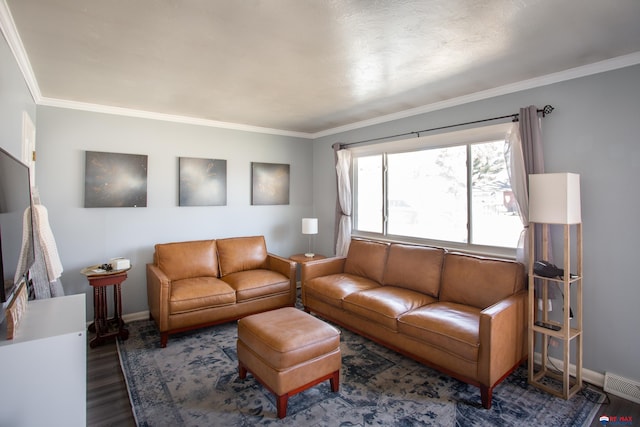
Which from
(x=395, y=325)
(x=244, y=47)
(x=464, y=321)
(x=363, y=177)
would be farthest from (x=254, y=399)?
(x=363, y=177)

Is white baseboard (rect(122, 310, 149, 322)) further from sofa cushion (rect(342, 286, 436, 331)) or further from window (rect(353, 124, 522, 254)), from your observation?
window (rect(353, 124, 522, 254))

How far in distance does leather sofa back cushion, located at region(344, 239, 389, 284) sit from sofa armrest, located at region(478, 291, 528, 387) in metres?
1.46

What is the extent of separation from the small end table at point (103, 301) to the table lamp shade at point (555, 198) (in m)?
3.86

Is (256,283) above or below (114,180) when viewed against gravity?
below

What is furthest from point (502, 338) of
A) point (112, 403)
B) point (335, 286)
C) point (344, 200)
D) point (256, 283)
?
point (112, 403)

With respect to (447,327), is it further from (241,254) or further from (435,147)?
(241,254)

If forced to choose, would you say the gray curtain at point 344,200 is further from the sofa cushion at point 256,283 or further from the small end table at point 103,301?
the small end table at point 103,301

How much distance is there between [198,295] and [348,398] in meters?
1.86

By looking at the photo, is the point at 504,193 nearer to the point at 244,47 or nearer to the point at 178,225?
the point at 244,47

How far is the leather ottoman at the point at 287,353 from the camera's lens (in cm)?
220

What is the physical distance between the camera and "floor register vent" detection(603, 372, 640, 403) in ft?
7.78

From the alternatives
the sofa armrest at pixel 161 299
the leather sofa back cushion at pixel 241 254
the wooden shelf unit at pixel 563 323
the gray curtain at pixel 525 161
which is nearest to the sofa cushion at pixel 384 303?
the wooden shelf unit at pixel 563 323

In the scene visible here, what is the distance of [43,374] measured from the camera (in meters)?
1.53

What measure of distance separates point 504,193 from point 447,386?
188cm
